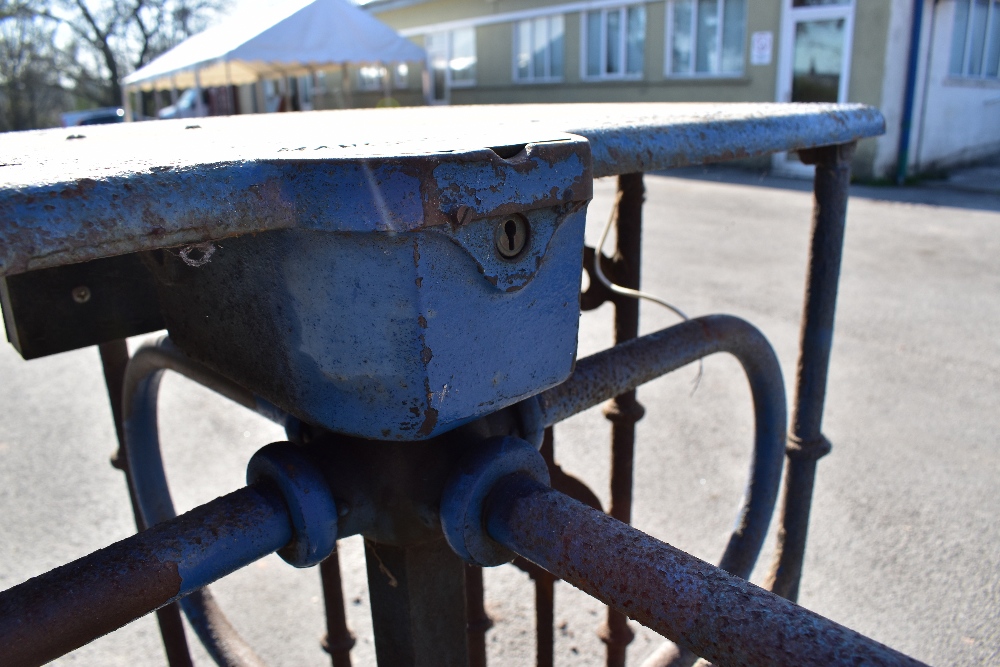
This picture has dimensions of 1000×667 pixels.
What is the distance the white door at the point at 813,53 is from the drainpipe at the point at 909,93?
73cm

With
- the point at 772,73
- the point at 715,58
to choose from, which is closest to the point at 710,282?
the point at 772,73

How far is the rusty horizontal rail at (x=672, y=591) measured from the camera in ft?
1.81

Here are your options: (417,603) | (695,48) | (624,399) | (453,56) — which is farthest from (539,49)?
(417,603)

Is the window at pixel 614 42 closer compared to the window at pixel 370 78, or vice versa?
the window at pixel 614 42

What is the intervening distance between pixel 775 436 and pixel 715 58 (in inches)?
481

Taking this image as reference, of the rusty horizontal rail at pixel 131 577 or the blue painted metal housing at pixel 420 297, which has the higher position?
the blue painted metal housing at pixel 420 297

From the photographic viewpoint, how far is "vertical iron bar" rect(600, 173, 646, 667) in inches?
61.9

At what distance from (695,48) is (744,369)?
1245cm

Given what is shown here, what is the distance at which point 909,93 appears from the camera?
34.8ft

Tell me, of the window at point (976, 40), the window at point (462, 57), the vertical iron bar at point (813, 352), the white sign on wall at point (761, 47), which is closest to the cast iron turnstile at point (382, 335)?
the vertical iron bar at point (813, 352)

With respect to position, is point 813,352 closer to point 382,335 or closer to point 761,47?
point 382,335

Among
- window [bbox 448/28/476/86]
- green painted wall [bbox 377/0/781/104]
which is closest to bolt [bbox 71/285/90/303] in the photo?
green painted wall [bbox 377/0/781/104]

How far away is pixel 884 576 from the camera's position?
258 centimetres

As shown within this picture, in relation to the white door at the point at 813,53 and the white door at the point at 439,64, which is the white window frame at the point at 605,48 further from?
the white door at the point at 439,64
